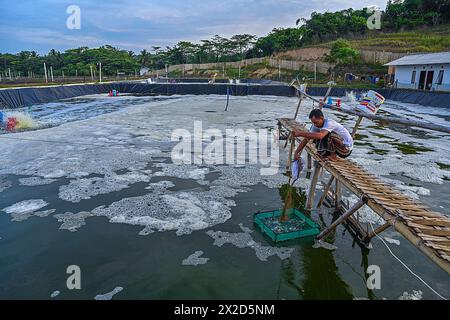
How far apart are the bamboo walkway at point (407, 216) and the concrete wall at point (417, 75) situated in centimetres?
2266

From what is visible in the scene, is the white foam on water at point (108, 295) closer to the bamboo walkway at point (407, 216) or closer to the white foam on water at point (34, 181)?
the bamboo walkway at point (407, 216)

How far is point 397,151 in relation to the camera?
923cm

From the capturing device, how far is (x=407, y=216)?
118 inches

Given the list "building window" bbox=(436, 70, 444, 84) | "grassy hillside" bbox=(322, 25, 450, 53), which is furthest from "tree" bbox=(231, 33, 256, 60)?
"building window" bbox=(436, 70, 444, 84)

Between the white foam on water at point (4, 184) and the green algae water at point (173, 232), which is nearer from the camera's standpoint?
the green algae water at point (173, 232)

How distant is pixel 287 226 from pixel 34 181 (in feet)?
17.6

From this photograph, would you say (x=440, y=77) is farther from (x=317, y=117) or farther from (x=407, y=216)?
(x=407, y=216)

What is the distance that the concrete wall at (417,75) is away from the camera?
21891mm

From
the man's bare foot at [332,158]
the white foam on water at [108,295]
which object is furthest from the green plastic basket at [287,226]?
the white foam on water at [108,295]

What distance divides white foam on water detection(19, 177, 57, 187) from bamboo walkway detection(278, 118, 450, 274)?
18.8ft
